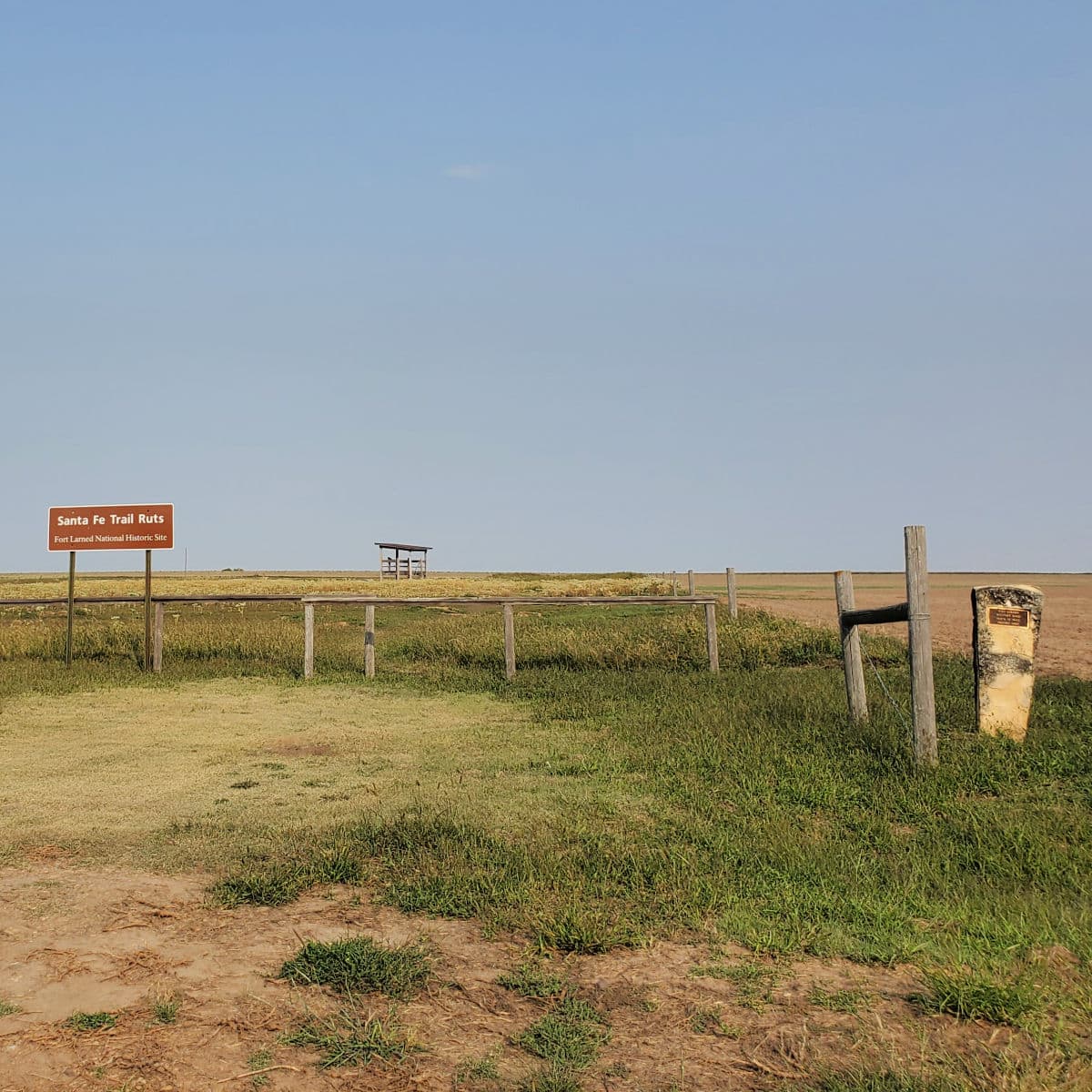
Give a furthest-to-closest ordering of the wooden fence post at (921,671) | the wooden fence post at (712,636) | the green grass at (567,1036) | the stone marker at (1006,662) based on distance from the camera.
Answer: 1. the wooden fence post at (712,636)
2. the stone marker at (1006,662)
3. the wooden fence post at (921,671)
4. the green grass at (567,1036)

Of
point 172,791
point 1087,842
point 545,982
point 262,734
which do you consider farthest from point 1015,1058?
point 262,734

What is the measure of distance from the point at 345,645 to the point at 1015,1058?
16197 millimetres

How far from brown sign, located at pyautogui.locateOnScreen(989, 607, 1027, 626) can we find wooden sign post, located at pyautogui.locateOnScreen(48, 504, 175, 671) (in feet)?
42.0

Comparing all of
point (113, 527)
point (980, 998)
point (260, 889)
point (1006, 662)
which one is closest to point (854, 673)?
point (1006, 662)

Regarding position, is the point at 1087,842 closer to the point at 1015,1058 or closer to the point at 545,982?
the point at 1015,1058

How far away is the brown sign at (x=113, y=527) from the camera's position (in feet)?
55.1

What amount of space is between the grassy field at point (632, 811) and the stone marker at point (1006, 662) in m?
0.23

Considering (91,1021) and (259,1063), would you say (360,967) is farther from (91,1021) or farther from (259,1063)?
(91,1021)

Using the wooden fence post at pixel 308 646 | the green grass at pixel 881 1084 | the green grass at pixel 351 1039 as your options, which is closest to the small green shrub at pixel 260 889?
the green grass at pixel 351 1039

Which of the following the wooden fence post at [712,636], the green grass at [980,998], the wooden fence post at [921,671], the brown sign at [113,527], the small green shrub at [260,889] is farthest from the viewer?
the brown sign at [113,527]

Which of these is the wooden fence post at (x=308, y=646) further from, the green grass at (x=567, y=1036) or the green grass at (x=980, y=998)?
the green grass at (x=980, y=998)

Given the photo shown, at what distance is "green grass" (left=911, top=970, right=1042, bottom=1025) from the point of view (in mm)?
3555

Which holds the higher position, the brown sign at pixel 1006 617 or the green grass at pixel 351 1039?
the brown sign at pixel 1006 617

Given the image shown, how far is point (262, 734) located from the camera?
10.4 m
